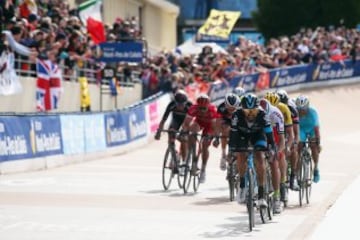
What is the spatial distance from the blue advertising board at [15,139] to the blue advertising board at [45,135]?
0.43 ft

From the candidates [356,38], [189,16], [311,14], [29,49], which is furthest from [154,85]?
[189,16]

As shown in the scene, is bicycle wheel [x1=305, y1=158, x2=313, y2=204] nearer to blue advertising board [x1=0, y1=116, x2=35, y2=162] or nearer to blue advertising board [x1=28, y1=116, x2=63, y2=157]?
blue advertising board [x1=0, y1=116, x2=35, y2=162]

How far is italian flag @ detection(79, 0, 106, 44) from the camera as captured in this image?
30.5m

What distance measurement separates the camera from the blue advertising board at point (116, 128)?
27812mm

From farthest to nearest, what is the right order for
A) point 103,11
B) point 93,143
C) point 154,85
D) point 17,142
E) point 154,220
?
point 103,11
point 154,85
point 93,143
point 17,142
point 154,220

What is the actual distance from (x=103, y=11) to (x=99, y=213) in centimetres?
3169

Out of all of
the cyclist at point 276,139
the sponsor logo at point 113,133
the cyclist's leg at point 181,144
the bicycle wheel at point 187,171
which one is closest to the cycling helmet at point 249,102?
the cyclist at point 276,139

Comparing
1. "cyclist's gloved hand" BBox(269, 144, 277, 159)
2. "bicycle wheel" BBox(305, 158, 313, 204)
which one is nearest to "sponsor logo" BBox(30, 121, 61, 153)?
"bicycle wheel" BBox(305, 158, 313, 204)

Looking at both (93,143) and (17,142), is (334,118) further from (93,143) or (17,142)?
(17,142)

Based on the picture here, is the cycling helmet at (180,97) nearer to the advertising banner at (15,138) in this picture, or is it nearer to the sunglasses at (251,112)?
the advertising banner at (15,138)

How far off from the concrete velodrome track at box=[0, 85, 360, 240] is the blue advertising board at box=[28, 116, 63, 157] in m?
0.50

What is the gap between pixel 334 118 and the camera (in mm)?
42781

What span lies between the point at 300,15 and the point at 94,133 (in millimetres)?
56664

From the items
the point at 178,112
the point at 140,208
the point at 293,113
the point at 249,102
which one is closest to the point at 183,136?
the point at 178,112
